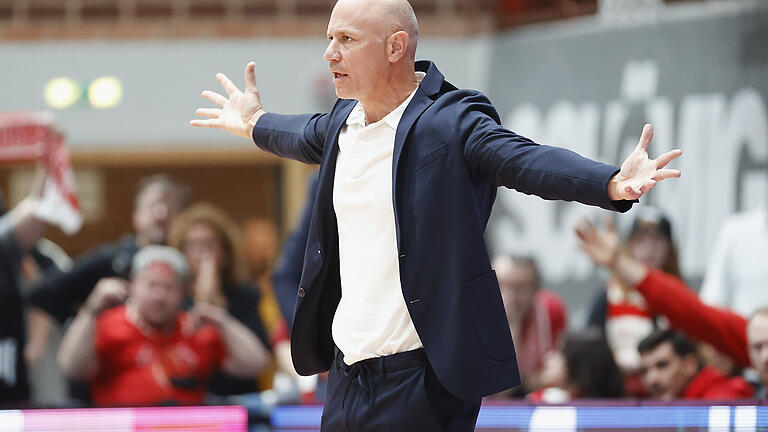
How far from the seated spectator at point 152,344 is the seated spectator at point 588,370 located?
148 cm

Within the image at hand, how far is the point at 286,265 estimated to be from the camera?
5.20 metres

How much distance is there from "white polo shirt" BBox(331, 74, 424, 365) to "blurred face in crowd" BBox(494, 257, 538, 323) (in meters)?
3.26

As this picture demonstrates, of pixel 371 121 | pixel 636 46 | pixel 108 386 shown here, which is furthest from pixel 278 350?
pixel 371 121

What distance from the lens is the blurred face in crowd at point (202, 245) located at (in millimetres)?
6258

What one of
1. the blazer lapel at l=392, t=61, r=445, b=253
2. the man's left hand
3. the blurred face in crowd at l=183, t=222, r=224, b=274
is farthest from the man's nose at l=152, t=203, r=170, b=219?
the man's left hand

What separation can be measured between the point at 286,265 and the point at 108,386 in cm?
115

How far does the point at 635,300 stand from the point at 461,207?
3407 millimetres

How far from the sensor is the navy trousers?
9.22 ft

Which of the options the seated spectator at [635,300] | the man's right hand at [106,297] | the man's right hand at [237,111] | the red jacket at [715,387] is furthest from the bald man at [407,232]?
the seated spectator at [635,300]

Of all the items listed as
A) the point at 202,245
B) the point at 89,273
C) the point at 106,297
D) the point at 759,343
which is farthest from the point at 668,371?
the point at 89,273

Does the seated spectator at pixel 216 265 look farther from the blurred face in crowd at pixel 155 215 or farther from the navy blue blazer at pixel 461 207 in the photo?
the navy blue blazer at pixel 461 207

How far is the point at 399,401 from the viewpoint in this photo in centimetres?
282

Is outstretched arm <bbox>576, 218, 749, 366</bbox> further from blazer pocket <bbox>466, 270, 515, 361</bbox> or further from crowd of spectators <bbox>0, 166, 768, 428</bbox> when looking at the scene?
blazer pocket <bbox>466, 270, 515, 361</bbox>

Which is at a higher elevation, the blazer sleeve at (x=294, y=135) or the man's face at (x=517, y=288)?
the blazer sleeve at (x=294, y=135)
